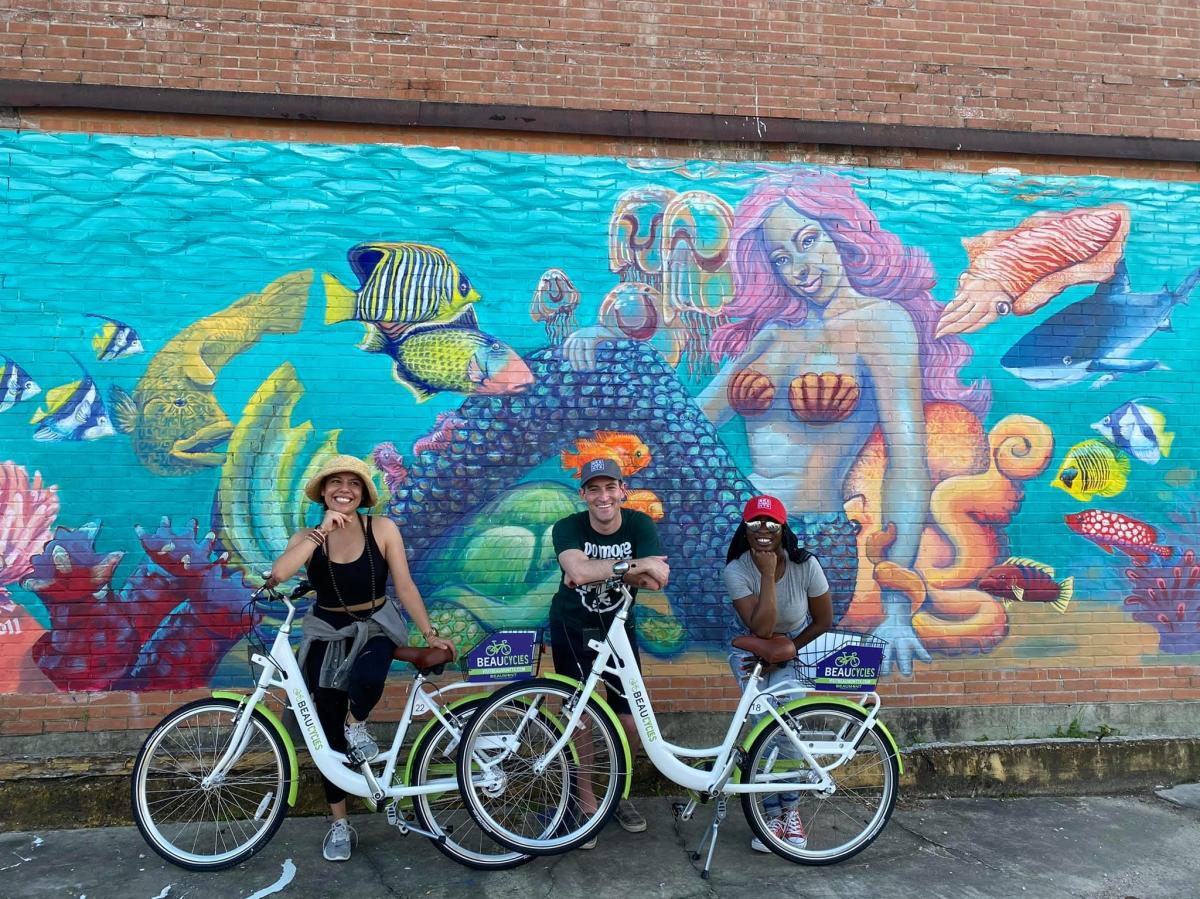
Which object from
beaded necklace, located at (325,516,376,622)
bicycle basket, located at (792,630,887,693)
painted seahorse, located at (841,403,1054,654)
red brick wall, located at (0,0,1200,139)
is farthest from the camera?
painted seahorse, located at (841,403,1054,654)

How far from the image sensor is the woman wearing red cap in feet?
13.7

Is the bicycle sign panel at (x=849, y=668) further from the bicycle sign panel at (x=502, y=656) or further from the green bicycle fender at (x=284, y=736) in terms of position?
the green bicycle fender at (x=284, y=736)

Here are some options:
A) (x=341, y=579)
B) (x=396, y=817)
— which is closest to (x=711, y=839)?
(x=396, y=817)

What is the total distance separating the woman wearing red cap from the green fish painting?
303 cm

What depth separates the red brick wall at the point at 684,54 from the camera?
17.5 ft

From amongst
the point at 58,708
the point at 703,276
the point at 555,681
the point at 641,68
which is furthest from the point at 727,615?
the point at 58,708

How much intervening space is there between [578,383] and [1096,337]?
3.53 m

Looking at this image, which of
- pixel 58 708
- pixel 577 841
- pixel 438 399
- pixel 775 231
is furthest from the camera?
pixel 775 231

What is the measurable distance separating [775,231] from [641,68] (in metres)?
1.37

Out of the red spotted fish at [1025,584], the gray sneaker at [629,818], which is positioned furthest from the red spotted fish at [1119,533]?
the gray sneaker at [629,818]

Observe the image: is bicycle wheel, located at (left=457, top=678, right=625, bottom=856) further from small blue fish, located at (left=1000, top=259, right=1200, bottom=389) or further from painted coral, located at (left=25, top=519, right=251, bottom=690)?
small blue fish, located at (left=1000, top=259, right=1200, bottom=389)

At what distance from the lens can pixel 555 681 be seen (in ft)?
13.1

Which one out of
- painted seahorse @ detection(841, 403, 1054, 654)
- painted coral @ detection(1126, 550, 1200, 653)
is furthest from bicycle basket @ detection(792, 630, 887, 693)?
painted coral @ detection(1126, 550, 1200, 653)

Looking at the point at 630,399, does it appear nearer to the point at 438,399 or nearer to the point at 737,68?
the point at 438,399
